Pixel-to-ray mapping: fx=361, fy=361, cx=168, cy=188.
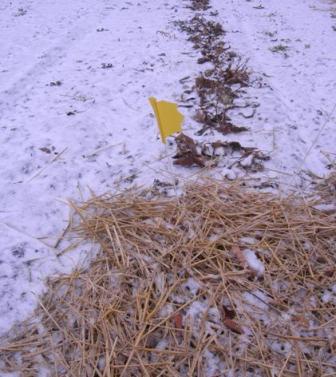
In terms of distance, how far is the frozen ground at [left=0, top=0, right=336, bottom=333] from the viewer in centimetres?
204

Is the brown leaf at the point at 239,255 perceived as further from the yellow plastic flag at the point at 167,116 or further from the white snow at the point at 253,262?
the yellow plastic flag at the point at 167,116

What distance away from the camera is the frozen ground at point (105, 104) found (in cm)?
204

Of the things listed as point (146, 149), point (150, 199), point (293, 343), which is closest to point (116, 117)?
point (146, 149)

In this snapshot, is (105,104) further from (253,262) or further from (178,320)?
(178,320)

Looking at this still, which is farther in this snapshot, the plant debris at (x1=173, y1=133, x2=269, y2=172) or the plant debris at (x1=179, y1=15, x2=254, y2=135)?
the plant debris at (x1=179, y1=15, x2=254, y2=135)

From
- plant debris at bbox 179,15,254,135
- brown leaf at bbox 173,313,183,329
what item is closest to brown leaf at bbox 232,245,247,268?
brown leaf at bbox 173,313,183,329

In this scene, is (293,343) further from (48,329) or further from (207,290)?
(48,329)

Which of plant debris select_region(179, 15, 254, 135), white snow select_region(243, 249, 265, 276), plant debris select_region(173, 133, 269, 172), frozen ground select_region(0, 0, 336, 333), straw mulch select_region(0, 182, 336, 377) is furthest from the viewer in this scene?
plant debris select_region(179, 15, 254, 135)

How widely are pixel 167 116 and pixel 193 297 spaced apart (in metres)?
1.05

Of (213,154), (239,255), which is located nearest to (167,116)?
(213,154)

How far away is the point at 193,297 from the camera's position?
5.17 ft

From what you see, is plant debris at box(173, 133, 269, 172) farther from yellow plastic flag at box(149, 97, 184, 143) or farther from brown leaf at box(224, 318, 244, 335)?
brown leaf at box(224, 318, 244, 335)

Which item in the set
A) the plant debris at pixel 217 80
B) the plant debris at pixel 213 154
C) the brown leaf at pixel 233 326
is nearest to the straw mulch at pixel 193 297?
the brown leaf at pixel 233 326

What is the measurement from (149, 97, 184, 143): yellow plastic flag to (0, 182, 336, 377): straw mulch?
0.43 m
